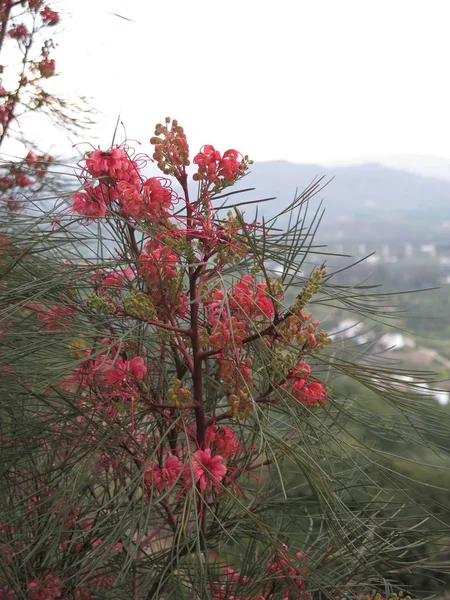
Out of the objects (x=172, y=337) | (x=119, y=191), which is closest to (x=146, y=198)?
(x=119, y=191)

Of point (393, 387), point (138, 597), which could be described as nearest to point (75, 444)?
point (138, 597)

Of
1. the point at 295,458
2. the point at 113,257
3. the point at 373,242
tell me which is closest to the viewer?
the point at 295,458

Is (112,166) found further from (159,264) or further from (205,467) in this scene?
(205,467)

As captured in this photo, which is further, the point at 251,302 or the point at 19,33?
the point at 19,33

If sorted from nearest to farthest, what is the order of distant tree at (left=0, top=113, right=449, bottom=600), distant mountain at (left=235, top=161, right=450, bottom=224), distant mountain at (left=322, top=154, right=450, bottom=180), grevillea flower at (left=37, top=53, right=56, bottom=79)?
distant tree at (left=0, top=113, right=449, bottom=600), grevillea flower at (left=37, top=53, right=56, bottom=79), distant mountain at (left=235, top=161, right=450, bottom=224), distant mountain at (left=322, top=154, right=450, bottom=180)

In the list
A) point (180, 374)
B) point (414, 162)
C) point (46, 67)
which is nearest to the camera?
point (180, 374)

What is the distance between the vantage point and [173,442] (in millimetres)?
676

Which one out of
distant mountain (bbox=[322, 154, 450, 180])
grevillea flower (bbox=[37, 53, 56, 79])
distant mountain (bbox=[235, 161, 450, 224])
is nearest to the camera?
grevillea flower (bbox=[37, 53, 56, 79])

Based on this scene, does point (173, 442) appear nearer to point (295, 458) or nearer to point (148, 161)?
point (295, 458)

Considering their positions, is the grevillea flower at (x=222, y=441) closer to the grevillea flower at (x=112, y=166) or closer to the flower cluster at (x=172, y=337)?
the flower cluster at (x=172, y=337)

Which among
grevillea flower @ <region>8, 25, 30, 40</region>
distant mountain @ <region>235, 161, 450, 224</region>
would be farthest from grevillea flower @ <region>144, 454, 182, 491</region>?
distant mountain @ <region>235, 161, 450, 224</region>

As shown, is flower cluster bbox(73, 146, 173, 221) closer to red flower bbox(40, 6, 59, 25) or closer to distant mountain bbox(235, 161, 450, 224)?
red flower bbox(40, 6, 59, 25)

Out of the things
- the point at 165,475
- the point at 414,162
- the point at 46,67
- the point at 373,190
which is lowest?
the point at 373,190

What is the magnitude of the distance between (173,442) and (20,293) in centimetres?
26
